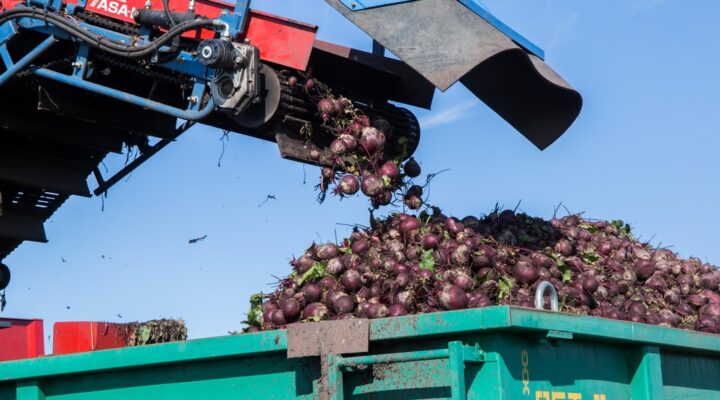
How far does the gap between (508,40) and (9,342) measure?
Answer: 2871 mm

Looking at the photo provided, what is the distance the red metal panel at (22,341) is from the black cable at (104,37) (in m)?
1.46

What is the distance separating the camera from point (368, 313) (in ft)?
14.0

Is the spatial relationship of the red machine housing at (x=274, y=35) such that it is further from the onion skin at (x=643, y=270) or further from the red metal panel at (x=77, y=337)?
the onion skin at (x=643, y=270)

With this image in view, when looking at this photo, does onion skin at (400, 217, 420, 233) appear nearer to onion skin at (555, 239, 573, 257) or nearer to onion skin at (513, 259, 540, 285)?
onion skin at (513, 259, 540, 285)

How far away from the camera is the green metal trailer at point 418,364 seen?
10.6 ft

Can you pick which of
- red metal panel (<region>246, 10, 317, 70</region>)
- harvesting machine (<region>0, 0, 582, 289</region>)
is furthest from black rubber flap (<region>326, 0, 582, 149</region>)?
red metal panel (<region>246, 10, 317, 70</region>)

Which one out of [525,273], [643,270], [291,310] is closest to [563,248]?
[643,270]

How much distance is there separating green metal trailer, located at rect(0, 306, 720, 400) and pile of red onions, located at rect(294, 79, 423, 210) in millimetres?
1688

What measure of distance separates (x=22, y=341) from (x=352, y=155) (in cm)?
195

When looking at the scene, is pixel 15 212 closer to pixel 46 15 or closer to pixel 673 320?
pixel 46 15

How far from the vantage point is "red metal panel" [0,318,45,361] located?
496cm

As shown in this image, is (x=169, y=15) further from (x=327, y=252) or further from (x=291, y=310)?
(x=291, y=310)

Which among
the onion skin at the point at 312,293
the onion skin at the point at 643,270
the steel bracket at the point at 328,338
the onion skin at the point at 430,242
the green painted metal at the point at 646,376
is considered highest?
the onion skin at the point at 430,242

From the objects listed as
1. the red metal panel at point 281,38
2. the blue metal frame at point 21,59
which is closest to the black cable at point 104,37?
the blue metal frame at point 21,59
